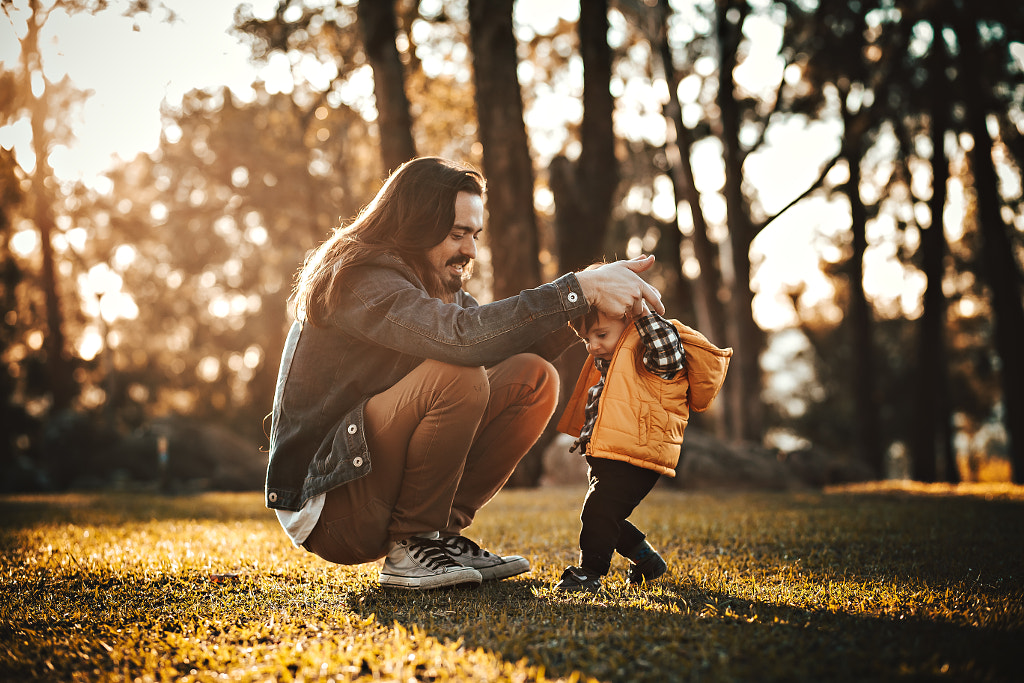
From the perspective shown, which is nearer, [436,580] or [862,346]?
[436,580]

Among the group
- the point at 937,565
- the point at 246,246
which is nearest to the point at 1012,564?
the point at 937,565

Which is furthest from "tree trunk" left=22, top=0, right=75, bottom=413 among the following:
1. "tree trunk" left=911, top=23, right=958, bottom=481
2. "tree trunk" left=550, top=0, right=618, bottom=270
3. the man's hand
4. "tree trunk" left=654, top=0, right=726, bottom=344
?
"tree trunk" left=911, top=23, right=958, bottom=481

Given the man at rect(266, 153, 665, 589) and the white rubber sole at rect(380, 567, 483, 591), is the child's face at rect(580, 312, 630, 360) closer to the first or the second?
the man at rect(266, 153, 665, 589)

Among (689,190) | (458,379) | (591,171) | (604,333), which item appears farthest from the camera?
(689,190)

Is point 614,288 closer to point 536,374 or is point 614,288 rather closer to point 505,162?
point 536,374

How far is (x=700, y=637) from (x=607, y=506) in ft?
2.82

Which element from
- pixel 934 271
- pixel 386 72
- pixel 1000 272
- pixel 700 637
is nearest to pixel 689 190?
pixel 934 271

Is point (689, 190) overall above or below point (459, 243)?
above

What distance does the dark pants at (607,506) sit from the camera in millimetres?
3047

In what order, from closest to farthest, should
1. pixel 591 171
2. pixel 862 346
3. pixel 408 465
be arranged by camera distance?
pixel 408 465, pixel 591 171, pixel 862 346

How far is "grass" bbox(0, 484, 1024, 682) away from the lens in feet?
6.66

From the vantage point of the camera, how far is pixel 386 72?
1070cm

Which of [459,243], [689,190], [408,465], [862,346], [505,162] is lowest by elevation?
[408,465]

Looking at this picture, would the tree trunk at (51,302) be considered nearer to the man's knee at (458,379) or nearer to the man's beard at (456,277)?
the man's beard at (456,277)
